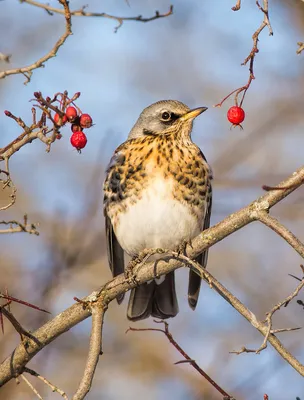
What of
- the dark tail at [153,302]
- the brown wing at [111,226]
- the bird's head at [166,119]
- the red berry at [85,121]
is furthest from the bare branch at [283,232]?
the dark tail at [153,302]

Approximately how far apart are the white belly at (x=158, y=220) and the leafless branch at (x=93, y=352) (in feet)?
4.75

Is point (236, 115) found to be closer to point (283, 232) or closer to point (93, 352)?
point (283, 232)

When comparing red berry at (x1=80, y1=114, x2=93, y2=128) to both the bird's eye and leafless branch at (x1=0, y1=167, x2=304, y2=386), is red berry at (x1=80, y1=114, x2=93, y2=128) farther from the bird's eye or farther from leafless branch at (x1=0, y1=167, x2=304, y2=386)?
the bird's eye

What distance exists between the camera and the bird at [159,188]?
17.6 ft

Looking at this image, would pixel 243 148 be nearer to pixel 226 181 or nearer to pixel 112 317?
pixel 226 181

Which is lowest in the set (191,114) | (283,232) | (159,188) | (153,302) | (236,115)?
(283,232)

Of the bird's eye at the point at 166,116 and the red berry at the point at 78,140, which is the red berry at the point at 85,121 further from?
the bird's eye at the point at 166,116

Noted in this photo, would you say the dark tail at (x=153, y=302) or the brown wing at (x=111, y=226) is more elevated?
the brown wing at (x=111, y=226)

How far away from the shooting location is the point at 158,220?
5.38 metres

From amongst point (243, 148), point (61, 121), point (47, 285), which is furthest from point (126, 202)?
point (243, 148)

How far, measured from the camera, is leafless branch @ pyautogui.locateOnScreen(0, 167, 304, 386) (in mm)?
3321

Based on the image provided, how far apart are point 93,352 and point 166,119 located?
8.51 ft

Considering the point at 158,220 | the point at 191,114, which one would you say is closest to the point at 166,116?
the point at 191,114

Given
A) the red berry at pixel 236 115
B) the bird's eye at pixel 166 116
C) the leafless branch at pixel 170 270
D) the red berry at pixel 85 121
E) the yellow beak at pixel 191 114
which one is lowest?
the leafless branch at pixel 170 270
